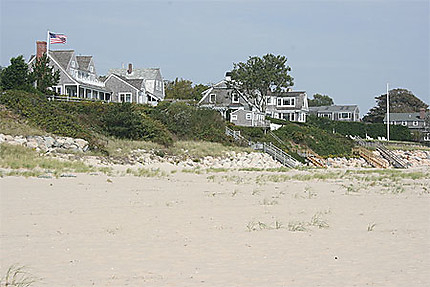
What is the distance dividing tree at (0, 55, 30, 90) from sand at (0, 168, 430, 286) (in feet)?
99.5

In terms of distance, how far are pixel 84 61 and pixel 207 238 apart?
56.7 metres

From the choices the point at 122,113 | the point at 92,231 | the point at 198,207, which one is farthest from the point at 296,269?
the point at 122,113

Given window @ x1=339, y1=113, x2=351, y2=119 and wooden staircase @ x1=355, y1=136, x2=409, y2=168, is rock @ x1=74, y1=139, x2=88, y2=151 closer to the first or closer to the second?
wooden staircase @ x1=355, y1=136, x2=409, y2=168

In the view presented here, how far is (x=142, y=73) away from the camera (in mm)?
75188

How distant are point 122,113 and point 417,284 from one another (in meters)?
32.6

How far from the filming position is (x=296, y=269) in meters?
6.83

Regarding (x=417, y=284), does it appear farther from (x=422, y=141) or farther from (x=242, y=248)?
(x=422, y=141)

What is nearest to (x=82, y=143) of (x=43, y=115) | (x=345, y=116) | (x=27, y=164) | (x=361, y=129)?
(x=43, y=115)

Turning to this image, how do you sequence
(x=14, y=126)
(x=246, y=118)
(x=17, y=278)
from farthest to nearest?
(x=246, y=118), (x=14, y=126), (x=17, y=278)

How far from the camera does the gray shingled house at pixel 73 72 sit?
186 feet

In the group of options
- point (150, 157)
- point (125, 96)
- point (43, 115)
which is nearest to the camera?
point (150, 157)

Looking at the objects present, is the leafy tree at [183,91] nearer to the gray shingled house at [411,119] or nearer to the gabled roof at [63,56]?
the gabled roof at [63,56]

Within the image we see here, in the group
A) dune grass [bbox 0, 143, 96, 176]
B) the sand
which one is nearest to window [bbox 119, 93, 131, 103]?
dune grass [bbox 0, 143, 96, 176]

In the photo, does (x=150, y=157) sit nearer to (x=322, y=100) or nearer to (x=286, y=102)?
(x=286, y=102)
